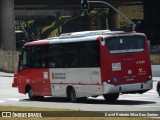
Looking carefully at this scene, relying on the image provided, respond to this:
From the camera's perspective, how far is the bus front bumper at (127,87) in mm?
21598

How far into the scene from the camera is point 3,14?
78875 mm

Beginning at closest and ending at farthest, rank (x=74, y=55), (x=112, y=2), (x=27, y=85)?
1. (x=74, y=55)
2. (x=27, y=85)
3. (x=112, y=2)

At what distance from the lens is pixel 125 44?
2239 cm

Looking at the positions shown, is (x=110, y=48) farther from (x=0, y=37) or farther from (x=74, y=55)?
(x=0, y=37)

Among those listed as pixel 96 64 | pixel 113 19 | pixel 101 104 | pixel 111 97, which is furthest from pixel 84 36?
pixel 113 19

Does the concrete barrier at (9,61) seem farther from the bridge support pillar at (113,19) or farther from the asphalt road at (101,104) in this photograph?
the bridge support pillar at (113,19)

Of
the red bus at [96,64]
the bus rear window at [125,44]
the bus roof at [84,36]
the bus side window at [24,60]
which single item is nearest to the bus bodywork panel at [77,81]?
the red bus at [96,64]

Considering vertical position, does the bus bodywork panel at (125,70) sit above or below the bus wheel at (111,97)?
above

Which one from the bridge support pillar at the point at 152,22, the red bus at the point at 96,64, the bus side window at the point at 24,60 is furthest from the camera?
the bridge support pillar at the point at 152,22

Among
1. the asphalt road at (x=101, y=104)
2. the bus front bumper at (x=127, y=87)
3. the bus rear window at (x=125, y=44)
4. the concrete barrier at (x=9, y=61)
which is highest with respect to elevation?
the bus rear window at (x=125, y=44)

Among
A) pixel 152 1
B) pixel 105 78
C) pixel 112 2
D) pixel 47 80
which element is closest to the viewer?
pixel 105 78

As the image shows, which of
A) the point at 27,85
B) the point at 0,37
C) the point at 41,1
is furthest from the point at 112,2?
the point at 27,85

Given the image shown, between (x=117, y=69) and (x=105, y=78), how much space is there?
667 mm

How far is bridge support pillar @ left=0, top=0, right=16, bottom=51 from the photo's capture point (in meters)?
78.1
